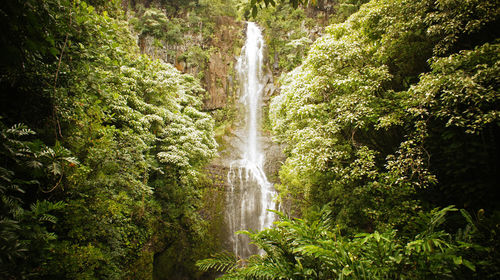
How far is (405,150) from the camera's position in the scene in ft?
14.7

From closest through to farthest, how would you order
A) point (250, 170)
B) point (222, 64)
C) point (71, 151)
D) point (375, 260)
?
point (375, 260), point (71, 151), point (250, 170), point (222, 64)

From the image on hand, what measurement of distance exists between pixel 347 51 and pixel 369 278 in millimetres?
4968

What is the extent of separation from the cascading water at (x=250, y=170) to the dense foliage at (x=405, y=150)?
156 inches

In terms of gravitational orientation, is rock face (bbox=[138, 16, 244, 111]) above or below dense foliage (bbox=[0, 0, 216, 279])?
above

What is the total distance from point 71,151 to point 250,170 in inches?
344

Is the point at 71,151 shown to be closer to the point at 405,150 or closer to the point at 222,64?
the point at 405,150

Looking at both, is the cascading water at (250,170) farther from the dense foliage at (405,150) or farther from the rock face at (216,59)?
the dense foliage at (405,150)

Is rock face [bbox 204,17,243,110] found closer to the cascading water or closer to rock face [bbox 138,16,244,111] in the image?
rock face [bbox 138,16,244,111]

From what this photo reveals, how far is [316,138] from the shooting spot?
5168 mm

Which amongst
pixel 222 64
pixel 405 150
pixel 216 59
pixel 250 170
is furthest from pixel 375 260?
pixel 216 59

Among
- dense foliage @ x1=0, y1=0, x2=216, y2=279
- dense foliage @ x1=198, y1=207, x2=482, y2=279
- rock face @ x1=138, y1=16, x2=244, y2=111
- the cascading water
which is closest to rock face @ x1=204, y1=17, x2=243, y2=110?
rock face @ x1=138, y1=16, x2=244, y2=111

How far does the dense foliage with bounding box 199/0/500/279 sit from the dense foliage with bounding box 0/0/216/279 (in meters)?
2.15

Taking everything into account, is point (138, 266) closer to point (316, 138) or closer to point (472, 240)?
point (316, 138)

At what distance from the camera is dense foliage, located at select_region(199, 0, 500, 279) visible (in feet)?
7.36
